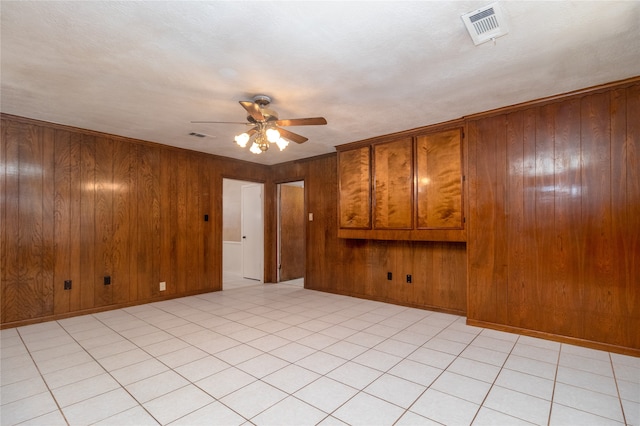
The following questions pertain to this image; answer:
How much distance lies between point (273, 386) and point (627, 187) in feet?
11.7

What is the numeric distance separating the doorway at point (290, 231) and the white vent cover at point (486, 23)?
4.73 m

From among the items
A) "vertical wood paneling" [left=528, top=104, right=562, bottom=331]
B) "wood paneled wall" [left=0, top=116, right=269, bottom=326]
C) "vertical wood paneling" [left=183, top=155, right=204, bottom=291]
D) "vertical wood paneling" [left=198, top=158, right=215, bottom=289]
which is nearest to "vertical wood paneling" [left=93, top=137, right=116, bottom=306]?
"wood paneled wall" [left=0, top=116, right=269, bottom=326]

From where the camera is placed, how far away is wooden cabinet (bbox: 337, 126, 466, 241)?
389cm

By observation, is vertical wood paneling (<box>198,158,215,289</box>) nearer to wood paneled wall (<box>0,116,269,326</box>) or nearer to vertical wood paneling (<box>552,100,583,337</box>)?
wood paneled wall (<box>0,116,269,326</box>)

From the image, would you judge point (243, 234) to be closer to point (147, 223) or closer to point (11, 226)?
point (147, 223)

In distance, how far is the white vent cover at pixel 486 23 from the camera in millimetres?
1890

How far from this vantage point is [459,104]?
132 inches

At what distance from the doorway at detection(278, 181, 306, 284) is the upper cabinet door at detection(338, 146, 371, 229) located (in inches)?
71.6

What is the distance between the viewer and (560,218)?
3150 millimetres

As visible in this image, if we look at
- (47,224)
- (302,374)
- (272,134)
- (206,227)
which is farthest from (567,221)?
(47,224)

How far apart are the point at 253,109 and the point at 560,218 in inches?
127

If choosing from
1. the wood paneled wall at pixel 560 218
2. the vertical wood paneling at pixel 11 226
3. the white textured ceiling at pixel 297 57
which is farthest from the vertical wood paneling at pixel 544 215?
the vertical wood paneling at pixel 11 226

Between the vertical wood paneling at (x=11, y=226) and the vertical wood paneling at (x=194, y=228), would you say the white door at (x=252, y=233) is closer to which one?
the vertical wood paneling at (x=194, y=228)

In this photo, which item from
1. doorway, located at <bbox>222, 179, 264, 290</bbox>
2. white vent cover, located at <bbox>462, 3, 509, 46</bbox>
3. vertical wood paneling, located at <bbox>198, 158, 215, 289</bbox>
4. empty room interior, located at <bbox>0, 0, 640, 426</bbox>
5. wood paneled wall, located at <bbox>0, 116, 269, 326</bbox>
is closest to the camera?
white vent cover, located at <bbox>462, 3, 509, 46</bbox>
